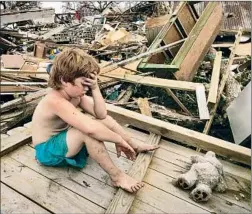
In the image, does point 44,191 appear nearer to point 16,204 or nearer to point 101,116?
point 16,204

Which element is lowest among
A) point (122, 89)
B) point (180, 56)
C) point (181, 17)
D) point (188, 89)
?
point (122, 89)

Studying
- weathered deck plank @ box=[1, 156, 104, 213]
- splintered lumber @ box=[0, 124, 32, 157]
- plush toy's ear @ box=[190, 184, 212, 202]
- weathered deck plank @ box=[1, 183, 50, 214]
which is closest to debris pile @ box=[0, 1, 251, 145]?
splintered lumber @ box=[0, 124, 32, 157]

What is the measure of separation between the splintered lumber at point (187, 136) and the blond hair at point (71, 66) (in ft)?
3.17

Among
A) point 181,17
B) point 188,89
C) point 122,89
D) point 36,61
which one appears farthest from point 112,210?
point 181,17

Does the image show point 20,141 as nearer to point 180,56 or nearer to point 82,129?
point 82,129

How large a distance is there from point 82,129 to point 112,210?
548 mm

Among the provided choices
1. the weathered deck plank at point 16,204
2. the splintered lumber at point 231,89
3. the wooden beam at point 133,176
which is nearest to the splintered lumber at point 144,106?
the splintered lumber at point 231,89

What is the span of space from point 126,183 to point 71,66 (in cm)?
89

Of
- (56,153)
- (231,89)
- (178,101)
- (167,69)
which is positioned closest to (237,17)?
(231,89)

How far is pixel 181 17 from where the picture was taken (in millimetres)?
5824

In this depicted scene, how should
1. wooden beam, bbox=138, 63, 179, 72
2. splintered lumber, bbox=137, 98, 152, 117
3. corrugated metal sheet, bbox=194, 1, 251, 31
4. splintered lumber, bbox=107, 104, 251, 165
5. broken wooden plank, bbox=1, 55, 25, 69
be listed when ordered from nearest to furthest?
splintered lumber, bbox=107, 104, 251, 165
splintered lumber, bbox=137, 98, 152, 117
wooden beam, bbox=138, 63, 179, 72
broken wooden plank, bbox=1, 55, 25, 69
corrugated metal sheet, bbox=194, 1, 251, 31

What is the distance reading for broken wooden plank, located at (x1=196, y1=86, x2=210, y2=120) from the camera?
13.0 ft

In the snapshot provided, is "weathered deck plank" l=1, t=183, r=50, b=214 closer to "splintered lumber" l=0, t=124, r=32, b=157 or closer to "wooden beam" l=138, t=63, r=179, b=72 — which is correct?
"splintered lumber" l=0, t=124, r=32, b=157

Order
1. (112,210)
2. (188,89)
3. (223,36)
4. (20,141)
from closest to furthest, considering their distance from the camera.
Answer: (112,210) < (20,141) < (188,89) < (223,36)
